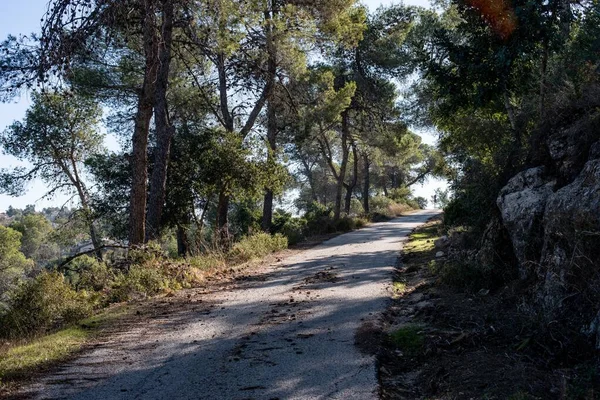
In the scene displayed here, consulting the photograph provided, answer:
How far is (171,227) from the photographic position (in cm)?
1833

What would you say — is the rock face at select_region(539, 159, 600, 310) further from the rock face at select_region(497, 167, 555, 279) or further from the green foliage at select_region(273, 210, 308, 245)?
the green foliage at select_region(273, 210, 308, 245)

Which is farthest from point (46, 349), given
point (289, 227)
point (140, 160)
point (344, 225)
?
point (344, 225)

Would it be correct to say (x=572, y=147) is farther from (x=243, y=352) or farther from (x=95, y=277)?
(x=95, y=277)

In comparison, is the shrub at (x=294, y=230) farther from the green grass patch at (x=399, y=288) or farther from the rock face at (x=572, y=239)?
the rock face at (x=572, y=239)

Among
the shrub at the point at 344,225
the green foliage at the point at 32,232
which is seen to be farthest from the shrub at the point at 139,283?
the green foliage at the point at 32,232

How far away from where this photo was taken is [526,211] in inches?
276

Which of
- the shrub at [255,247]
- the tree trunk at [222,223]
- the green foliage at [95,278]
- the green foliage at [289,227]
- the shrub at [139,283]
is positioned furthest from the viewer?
the green foliage at [289,227]

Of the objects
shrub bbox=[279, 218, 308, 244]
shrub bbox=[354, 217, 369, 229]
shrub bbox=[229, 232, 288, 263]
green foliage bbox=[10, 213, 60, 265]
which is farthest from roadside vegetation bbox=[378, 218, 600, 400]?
green foliage bbox=[10, 213, 60, 265]

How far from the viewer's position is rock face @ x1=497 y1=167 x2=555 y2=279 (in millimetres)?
6672

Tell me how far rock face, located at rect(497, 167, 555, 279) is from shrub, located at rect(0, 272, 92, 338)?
6745 millimetres

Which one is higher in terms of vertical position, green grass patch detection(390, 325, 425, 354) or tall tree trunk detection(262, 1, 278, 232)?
tall tree trunk detection(262, 1, 278, 232)

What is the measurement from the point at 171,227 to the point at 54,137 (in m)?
11.9

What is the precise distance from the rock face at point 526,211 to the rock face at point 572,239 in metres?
0.50

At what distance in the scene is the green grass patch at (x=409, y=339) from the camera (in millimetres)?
5585
